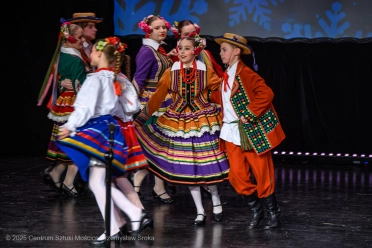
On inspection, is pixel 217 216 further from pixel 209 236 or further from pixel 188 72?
pixel 188 72

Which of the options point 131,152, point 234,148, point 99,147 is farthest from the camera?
point 234,148

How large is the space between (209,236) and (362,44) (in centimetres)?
433

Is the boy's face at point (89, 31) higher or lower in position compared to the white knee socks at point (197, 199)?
higher

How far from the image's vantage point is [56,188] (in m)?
6.11

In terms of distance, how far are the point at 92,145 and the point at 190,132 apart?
3.33ft

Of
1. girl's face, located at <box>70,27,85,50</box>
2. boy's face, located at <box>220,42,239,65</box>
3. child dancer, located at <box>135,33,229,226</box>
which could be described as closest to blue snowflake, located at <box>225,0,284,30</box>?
girl's face, located at <box>70,27,85,50</box>

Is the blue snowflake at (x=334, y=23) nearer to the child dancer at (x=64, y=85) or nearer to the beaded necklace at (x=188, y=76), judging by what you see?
the child dancer at (x=64, y=85)

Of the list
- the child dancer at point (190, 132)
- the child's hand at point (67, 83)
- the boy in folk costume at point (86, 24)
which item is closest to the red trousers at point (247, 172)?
the child dancer at point (190, 132)

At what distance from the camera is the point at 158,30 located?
588cm

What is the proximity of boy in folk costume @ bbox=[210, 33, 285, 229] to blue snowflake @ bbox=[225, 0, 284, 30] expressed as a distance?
11.6ft

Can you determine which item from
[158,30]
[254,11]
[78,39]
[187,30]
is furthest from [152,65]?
[254,11]

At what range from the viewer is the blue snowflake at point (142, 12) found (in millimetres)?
8406

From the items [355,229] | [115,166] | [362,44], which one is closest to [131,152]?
[115,166]

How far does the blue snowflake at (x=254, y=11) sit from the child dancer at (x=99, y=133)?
418cm
